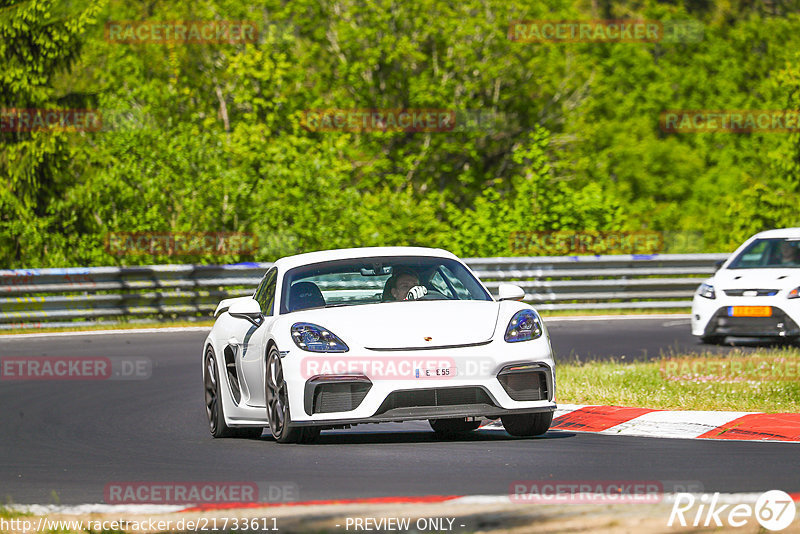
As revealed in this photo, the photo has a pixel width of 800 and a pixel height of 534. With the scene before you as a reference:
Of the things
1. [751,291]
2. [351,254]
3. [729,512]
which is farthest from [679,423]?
[751,291]

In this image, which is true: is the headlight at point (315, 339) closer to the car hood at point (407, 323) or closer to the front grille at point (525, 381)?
the car hood at point (407, 323)

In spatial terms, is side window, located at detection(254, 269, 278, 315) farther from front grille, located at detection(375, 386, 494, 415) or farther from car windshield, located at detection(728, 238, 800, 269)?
car windshield, located at detection(728, 238, 800, 269)

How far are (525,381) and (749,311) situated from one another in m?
8.90

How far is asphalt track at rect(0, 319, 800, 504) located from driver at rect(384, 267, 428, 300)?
3.26 ft

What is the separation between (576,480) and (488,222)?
21462mm

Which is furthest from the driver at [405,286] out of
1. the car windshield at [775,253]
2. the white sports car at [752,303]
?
the car windshield at [775,253]

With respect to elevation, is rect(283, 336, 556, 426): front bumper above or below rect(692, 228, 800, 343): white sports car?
above

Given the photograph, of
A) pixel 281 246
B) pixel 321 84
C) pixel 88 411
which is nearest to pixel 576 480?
pixel 88 411

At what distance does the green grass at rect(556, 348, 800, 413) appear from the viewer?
11484 millimetres

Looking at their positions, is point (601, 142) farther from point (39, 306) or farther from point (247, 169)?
point (39, 306)

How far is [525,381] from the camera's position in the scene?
9.27m

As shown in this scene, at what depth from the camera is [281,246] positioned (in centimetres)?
2706

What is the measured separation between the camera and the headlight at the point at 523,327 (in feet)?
30.6

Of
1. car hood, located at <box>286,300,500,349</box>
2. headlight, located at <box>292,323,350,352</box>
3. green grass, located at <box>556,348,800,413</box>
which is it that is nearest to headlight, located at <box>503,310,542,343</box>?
car hood, located at <box>286,300,500,349</box>
